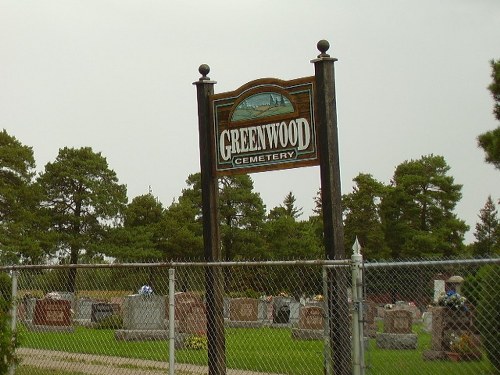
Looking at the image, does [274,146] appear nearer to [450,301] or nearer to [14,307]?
[14,307]

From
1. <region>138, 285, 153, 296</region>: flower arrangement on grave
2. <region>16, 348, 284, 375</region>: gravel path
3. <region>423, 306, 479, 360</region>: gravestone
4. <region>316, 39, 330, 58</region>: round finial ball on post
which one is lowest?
<region>16, 348, 284, 375</region>: gravel path

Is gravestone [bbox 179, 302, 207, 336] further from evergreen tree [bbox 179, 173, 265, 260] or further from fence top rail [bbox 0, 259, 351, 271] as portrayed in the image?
evergreen tree [bbox 179, 173, 265, 260]

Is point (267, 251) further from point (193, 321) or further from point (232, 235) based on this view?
point (193, 321)

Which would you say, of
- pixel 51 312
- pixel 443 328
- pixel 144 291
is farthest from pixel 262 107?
pixel 51 312

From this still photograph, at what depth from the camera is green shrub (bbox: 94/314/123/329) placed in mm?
20192

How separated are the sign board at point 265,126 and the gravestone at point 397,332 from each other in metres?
7.51

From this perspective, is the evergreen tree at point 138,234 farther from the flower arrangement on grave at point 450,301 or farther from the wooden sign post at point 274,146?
the wooden sign post at point 274,146

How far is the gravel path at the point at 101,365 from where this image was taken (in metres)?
12.5

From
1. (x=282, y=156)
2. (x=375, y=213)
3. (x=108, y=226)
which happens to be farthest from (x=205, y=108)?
(x=375, y=213)

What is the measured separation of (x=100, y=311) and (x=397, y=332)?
7.76 m

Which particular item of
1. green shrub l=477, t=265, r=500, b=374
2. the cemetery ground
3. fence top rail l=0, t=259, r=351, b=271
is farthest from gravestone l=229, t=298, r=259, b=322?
green shrub l=477, t=265, r=500, b=374

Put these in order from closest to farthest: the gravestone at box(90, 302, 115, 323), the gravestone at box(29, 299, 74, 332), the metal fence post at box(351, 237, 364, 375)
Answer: the metal fence post at box(351, 237, 364, 375), the gravestone at box(29, 299, 74, 332), the gravestone at box(90, 302, 115, 323)

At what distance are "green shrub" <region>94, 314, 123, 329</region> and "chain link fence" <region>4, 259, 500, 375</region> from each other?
0.17 ft

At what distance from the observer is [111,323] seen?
20703 millimetres
